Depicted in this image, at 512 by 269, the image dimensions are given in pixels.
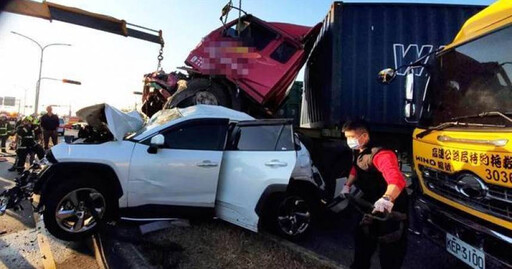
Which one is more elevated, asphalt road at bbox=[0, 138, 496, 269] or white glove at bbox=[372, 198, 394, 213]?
white glove at bbox=[372, 198, 394, 213]

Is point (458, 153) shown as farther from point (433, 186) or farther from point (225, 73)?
point (225, 73)

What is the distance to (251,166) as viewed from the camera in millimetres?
4328

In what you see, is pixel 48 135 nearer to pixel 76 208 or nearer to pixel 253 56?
pixel 253 56

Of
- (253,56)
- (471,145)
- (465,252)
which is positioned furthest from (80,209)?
(253,56)

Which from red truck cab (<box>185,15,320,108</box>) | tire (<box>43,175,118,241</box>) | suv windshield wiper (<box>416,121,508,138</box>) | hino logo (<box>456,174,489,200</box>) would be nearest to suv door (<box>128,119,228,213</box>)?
tire (<box>43,175,118,241</box>)

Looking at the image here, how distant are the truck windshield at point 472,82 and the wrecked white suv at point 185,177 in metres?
1.61

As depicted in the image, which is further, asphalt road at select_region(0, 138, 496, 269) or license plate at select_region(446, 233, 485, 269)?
asphalt road at select_region(0, 138, 496, 269)

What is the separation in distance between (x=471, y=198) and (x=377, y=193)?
2.34ft

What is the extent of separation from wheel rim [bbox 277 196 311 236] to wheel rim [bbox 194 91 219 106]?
3136 millimetres

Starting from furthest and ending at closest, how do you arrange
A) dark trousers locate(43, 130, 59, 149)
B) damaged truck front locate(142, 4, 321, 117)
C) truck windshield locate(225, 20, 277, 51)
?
dark trousers locate(43, 130, 59, 149) → truck windshield locate(225, 20, 277, 51) → damaged truck front locate(142, 4, 321, 117)

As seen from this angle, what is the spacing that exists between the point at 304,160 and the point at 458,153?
1886mm

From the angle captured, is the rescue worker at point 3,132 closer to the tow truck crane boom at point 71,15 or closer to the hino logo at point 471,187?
the tow truck crane boom at point 71,15

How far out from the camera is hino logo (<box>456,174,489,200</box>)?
9.43 feet

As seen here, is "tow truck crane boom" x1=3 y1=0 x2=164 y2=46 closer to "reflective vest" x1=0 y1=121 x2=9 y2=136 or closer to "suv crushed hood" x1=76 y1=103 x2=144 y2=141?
"suv crushed hood" x1=76 y1=103 x2=144 y2=141
